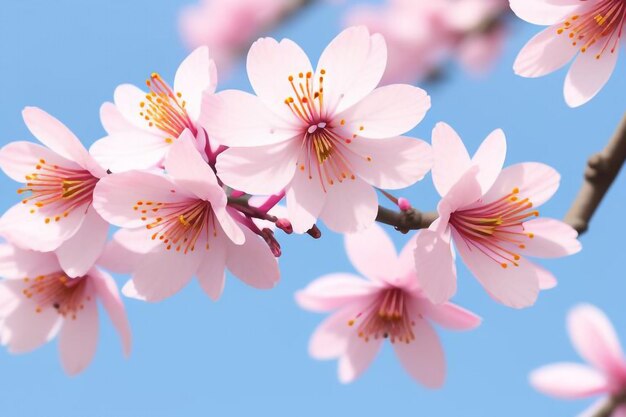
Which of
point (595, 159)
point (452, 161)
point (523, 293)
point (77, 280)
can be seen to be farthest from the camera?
point (77, 280)

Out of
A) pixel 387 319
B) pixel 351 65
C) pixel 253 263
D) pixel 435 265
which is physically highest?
pixel 351 65

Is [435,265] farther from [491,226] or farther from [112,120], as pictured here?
[112,120]

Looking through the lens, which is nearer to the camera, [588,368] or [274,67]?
[274,67]

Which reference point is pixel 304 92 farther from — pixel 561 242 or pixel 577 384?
pixel 577 384

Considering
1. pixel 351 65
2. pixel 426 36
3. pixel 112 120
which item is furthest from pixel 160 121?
pixel 426 36

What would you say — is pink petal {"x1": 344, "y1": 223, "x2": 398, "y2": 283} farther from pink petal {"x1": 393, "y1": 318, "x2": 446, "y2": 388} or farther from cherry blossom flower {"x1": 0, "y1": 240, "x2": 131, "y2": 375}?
cherry blossom flower {"x1": 0, "y1": 240, "x2": 131, "y2": 375}

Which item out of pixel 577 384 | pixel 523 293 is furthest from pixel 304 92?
pixel 577 384
